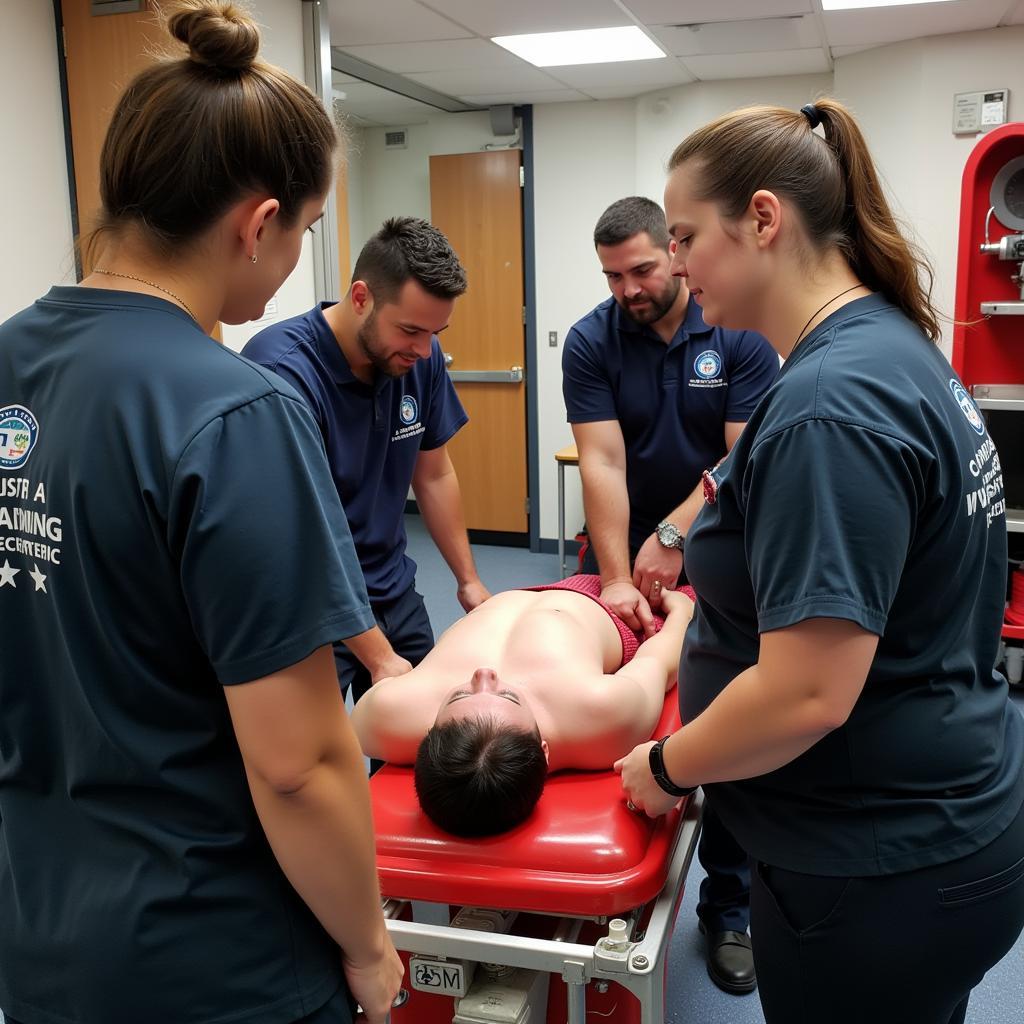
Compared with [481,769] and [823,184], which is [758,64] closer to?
[823,184]

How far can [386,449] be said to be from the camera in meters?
1.97

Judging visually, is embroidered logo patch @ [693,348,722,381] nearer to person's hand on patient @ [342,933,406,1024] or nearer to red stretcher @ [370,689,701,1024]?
red stretcher @ [370,689,701,1024]

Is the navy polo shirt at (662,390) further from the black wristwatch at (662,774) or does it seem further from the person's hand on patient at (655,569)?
the black wristwatch at (662,774)

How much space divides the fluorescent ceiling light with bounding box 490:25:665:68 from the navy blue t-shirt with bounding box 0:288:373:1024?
3124 mm

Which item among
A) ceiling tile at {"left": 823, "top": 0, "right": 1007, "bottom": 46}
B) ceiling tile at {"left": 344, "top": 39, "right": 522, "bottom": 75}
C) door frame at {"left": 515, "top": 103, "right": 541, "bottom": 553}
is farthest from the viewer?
door frame at {"left": 515, "top": 103, "right": 541, "bottom": 553}

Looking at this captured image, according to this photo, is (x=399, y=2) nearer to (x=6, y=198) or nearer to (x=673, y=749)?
(x=6, y=198)

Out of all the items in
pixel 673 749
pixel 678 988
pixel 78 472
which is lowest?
pixel 678 988

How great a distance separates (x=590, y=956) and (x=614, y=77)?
3904mm

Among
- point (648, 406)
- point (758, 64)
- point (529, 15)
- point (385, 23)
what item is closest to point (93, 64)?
point (385, 23)

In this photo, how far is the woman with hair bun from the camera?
0.71 m

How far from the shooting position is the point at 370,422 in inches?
75.6

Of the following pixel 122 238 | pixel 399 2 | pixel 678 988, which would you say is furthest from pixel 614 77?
pixel 122 238

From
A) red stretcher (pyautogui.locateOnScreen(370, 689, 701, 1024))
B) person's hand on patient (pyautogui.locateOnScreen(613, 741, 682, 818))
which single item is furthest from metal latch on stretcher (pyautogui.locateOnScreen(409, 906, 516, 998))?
person's hand on patient (pyautogui.locateOnScreen(613, 741, 682, 818))

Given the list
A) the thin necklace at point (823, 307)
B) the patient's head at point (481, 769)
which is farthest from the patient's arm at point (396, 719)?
the thin necklace at point (823, 307)
